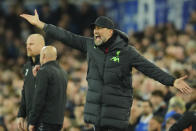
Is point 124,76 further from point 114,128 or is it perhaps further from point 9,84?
point 9,84

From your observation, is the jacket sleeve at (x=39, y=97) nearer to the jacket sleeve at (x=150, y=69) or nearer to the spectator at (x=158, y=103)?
the jacket sleeve at (x=150, y=69)

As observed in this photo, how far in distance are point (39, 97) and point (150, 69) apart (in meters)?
1.30

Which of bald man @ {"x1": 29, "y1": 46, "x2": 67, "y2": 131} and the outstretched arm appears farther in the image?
bald man @ {"x1": 29, "y1": 46, "x2": 67, "y2": 131}

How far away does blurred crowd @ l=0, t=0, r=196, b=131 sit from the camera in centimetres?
844

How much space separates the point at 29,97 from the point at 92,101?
3.31ft

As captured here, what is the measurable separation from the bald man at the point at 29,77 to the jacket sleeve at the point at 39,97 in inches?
11.2

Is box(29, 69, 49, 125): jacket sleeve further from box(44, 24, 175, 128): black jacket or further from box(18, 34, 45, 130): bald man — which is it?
box(44, 24, 175, 128): black jacket

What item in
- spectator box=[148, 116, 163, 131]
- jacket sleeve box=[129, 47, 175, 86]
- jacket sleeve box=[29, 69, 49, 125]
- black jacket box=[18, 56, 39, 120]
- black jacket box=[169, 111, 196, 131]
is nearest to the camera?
jacket sleeve box=[129, 47, 175, 86]

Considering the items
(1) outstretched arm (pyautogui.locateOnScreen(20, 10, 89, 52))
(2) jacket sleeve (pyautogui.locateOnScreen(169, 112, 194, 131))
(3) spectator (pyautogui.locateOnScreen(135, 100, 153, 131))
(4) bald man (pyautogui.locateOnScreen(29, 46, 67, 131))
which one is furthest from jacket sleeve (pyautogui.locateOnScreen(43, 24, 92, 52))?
(3) spectator (pyautogui.locateOnScreen(135, 100, 153, 131))

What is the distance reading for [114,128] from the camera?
5.88m

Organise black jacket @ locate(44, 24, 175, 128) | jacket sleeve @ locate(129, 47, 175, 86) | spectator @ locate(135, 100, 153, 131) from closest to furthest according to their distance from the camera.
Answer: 1. jacket sleeve @ locate(129, 47, 175, 86)
2. black jacket @ locate(44, 24, 175, 128)
3. spectator @ locate(135, 100, 153, 131)

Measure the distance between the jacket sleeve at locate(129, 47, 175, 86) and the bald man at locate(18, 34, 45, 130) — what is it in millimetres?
1293

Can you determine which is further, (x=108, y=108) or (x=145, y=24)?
(x=145, y=24)

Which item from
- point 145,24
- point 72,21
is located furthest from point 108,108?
point 72,21
